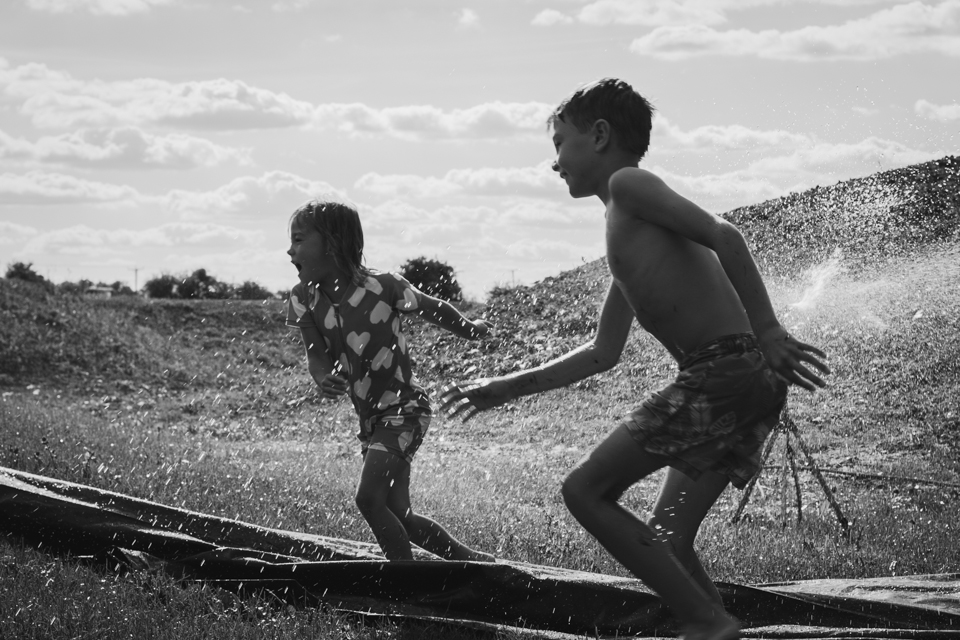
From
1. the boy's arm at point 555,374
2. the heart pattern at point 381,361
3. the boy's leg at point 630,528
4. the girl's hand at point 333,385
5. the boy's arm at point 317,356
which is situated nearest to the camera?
the boy's leg at point 630,528

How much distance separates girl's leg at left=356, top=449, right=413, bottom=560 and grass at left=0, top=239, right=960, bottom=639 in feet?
1.64

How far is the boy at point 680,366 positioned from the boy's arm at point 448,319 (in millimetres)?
1121

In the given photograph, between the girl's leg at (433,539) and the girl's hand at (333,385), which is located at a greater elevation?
the girl's hand at (333,385)

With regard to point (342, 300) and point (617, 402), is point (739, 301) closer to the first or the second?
point (342, 300)

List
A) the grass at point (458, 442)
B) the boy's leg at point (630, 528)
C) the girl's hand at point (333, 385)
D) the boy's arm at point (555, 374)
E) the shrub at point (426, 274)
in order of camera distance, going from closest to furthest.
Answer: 1. the boy's leg at point (630, 528)
2. the boy's arm at point (555, 374)
3. the grass at point (458, 442)
4. the girl's hand at point (333, 385)
5. the shrub at point (426, 274)

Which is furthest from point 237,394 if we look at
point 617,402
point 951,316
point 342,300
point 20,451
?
point 342,300

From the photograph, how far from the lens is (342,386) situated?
4.16 m

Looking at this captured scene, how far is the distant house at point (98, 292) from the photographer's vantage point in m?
21.6

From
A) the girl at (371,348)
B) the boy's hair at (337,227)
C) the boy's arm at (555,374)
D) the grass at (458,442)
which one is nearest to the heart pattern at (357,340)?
the girl at (371,348)

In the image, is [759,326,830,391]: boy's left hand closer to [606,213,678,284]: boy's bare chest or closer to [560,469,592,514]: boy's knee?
[606,213,678,284]: boy's bare chest

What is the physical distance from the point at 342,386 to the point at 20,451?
3.39 metres

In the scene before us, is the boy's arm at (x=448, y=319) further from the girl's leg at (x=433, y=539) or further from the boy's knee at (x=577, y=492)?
the boy's knee at (x=577, y=492)

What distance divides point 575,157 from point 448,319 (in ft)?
4.34

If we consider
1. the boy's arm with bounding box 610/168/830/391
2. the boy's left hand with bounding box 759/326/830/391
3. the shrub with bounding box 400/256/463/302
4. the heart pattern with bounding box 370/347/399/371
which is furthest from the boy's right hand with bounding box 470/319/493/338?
the shrub with bounding box 400/256/463/302
